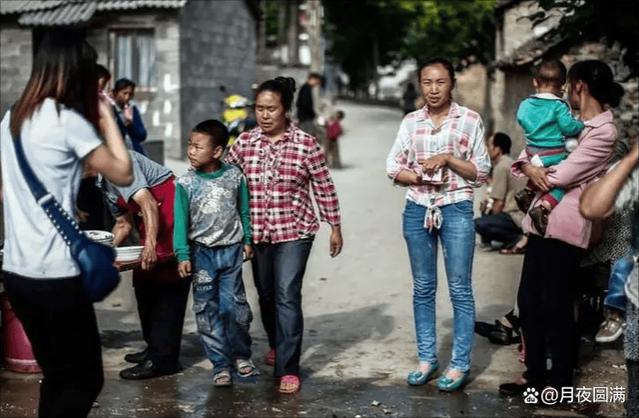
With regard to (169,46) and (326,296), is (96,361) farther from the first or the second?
(169,46)

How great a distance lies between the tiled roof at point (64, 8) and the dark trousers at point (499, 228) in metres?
10.9

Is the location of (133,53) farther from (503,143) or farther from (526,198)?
(526,198)

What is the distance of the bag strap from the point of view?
14.2ft

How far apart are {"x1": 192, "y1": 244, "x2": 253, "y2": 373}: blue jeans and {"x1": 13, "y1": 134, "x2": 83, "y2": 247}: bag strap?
231 cm

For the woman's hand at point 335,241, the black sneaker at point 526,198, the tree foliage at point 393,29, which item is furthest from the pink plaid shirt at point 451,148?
the tree foliage at point 393,29

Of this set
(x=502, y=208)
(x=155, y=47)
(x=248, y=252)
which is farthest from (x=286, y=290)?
(x=155, y=47)

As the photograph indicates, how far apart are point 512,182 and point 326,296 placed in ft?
9.28

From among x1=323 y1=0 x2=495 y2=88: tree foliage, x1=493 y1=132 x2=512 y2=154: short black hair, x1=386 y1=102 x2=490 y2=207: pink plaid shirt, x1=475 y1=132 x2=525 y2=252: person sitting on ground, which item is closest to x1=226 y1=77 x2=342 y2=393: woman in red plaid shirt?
x1=386 y1=102 x2=490 y2=207: pink plaid shirt

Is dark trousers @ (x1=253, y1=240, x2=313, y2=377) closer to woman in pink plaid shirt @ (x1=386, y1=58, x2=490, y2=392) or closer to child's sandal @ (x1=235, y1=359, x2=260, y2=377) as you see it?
child's sandal @ (x1=235, y1=359, x2=260, y2=377)

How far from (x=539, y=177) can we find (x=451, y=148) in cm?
62

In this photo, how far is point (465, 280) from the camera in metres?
6.60

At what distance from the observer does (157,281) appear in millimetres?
6992

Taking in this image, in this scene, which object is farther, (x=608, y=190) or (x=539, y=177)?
(x=539, y=177)

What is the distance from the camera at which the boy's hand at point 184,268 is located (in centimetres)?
658
